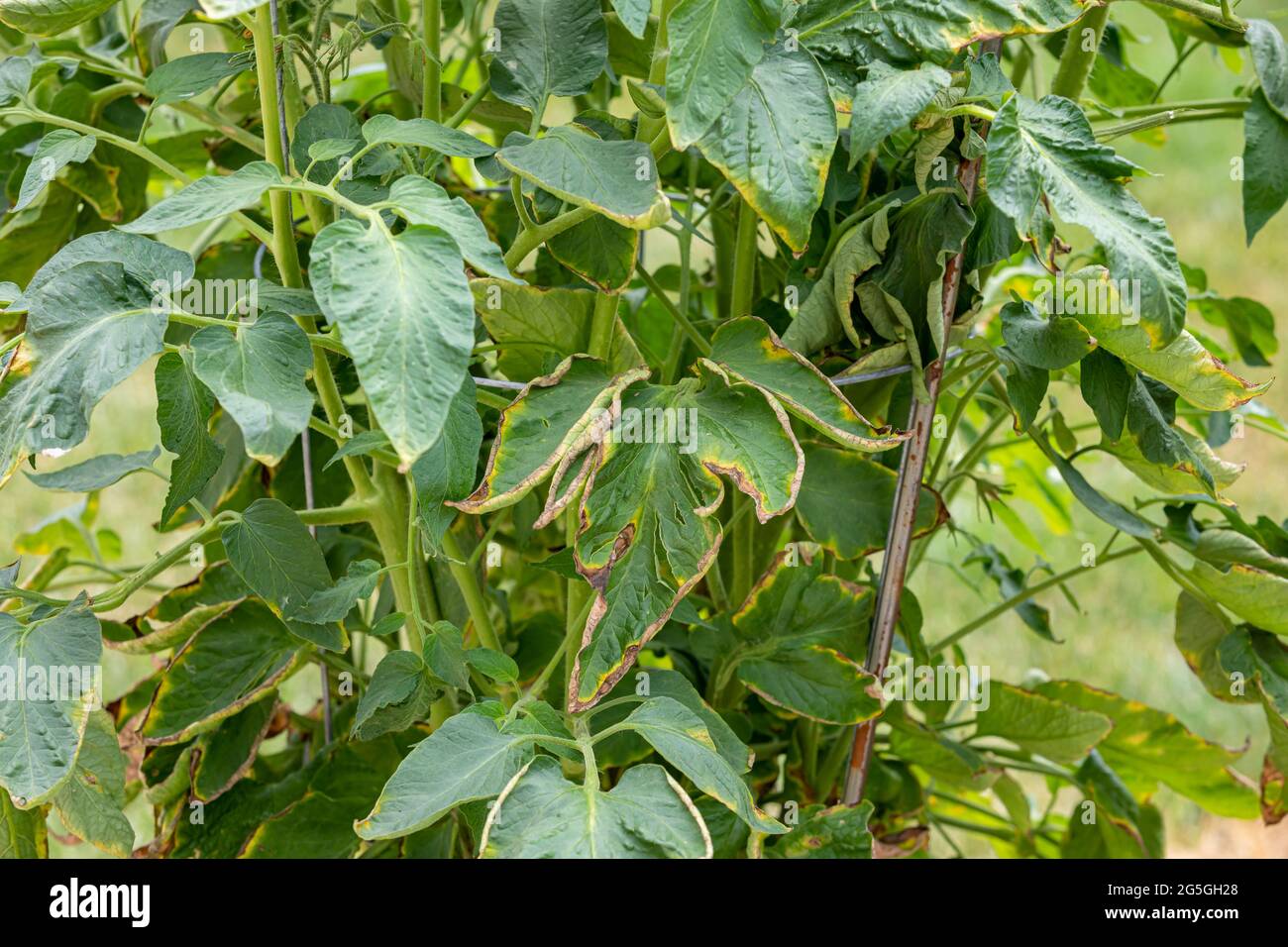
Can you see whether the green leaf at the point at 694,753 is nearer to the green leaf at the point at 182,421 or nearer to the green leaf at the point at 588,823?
the green leaf at the point at 588,823

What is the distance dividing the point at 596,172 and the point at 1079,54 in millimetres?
381

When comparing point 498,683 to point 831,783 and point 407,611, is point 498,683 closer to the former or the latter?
point 407,611

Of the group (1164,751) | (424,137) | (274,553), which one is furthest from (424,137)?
(1164,751)

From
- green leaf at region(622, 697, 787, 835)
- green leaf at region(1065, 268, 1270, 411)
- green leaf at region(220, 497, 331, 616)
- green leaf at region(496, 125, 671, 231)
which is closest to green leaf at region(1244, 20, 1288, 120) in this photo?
green leaf at region(1065, 268, 1270, 411)

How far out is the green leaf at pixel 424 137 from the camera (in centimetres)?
54

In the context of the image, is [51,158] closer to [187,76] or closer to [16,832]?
[187,76]

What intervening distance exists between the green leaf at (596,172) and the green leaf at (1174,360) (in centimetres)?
26

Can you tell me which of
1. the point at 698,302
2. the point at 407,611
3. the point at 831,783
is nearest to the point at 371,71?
the point at 698,302

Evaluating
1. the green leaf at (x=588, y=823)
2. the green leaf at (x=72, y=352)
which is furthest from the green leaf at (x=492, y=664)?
the green leaf at (x=72, y=352)

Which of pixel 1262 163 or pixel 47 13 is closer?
pixel 47 13

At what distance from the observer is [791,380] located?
59cm

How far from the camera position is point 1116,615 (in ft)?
6.25

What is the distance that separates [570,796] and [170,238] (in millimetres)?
1911

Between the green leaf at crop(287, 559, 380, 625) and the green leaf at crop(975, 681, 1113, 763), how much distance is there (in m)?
0.46
